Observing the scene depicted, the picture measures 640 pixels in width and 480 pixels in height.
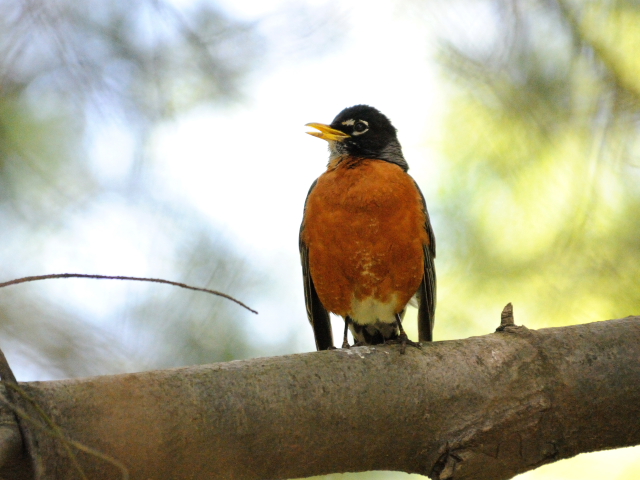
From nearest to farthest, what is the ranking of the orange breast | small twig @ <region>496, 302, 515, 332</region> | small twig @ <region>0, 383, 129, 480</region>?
small twig @ <region>0, 383, 129, 480</region> → small twig @ <region>496, 302, 515, 332</region> → the orange breast

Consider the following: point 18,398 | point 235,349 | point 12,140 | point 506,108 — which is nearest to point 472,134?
point 506,108

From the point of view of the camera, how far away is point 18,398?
5.75ft

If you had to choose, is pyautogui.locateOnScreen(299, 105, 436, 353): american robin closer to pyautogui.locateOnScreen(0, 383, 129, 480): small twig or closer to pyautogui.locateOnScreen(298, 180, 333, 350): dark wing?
pyautogui.locateOnScreen(298, 180, 333, 350): dark wing

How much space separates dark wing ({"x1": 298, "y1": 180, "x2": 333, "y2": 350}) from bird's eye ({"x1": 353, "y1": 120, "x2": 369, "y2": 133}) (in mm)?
890

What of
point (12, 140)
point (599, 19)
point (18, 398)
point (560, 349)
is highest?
point (599, 19)

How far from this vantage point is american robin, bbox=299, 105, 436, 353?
12.9 ft

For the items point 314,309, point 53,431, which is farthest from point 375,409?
point 314,309

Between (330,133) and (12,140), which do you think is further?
(330,133)

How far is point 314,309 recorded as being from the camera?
167 inches

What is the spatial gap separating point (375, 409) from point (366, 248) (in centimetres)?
173

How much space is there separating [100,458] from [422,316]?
265 cm

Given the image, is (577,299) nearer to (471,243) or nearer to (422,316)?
(471,243)

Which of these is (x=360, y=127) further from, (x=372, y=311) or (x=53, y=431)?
(x=53, y=431)

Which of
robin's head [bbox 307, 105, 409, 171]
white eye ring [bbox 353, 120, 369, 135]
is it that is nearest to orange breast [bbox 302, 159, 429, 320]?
robin's head [bbox 307, 105, 409, 171]
